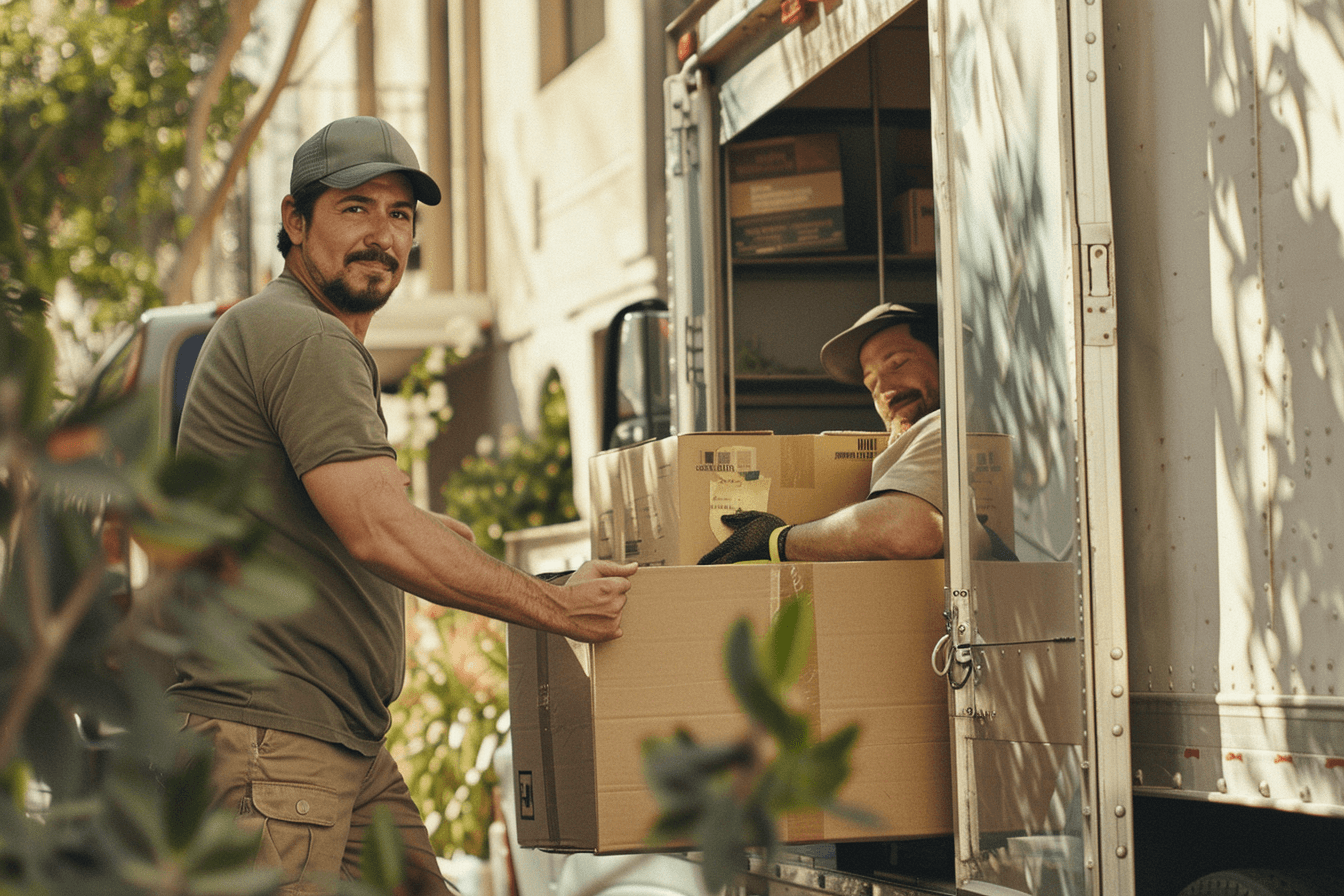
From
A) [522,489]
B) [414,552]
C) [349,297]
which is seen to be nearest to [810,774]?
[414,552]

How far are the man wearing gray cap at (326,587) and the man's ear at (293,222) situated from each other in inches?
6.1

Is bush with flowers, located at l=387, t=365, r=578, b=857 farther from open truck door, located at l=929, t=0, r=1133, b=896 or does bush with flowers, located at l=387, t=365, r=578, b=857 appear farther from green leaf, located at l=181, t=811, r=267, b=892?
green leaf, located at l=181, t=811, r=267, b=892

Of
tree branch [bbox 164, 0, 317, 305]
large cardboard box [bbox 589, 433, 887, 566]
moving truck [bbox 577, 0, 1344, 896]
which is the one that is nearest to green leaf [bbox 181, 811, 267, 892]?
moving truck [bbox 577, 0, 1344, 896]

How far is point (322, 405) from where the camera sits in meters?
3.02

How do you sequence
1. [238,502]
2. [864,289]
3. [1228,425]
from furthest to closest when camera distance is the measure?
[864,289] < [1228,425] < [238,502]

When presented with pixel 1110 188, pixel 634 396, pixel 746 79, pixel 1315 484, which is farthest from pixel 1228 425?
pixel 634 396

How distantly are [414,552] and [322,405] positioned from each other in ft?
1.06

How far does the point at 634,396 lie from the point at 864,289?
130 centimetres

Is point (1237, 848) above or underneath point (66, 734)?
underneath

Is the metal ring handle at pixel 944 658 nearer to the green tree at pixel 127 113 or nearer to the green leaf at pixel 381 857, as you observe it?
the green leaf at pixel 381 857

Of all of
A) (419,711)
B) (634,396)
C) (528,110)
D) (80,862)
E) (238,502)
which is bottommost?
(419,711)

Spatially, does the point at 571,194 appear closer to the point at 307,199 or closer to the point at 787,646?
the point at 307,199

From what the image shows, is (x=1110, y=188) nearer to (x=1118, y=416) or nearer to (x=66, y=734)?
(x=1118, y=416)

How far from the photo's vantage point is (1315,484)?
2482 millimetres
